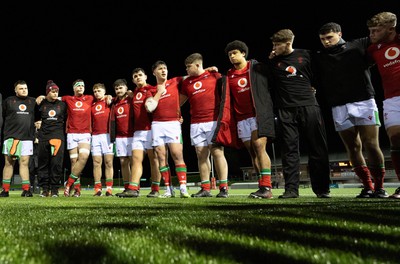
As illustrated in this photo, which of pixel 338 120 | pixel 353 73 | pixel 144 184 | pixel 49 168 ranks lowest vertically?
pixel 144 184

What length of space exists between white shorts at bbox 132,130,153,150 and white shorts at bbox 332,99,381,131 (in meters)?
3.76

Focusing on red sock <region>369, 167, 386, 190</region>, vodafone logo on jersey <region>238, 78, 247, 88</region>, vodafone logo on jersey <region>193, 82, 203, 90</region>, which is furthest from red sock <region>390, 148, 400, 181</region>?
vodafone logo on jersey <region>193, 82, 203, 90</region>

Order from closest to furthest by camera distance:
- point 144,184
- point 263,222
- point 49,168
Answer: point 263,222, point 49,168, point 144,184

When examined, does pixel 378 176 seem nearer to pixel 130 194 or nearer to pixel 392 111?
pixel 392 111

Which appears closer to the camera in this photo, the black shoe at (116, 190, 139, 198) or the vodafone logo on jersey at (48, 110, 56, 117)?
the black shoe at (116, 190, 139, 198)

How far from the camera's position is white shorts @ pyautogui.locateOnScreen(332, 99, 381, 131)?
503cm

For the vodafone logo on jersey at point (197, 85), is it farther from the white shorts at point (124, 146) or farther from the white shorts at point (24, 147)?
the white shorts at point (24, 147)

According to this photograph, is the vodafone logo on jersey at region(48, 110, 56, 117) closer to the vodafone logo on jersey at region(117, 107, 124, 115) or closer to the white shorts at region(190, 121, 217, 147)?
the vodafone logo on jersey at region(117, 107, 124, 115)

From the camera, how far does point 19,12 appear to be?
22438mm

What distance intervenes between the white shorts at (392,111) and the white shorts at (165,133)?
11.4 ft

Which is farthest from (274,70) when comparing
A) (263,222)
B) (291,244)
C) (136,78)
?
(291,244)

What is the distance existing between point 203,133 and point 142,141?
1.64m

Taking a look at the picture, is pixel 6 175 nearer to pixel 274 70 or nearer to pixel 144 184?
pixel 274 70

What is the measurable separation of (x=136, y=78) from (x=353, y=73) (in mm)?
4421
